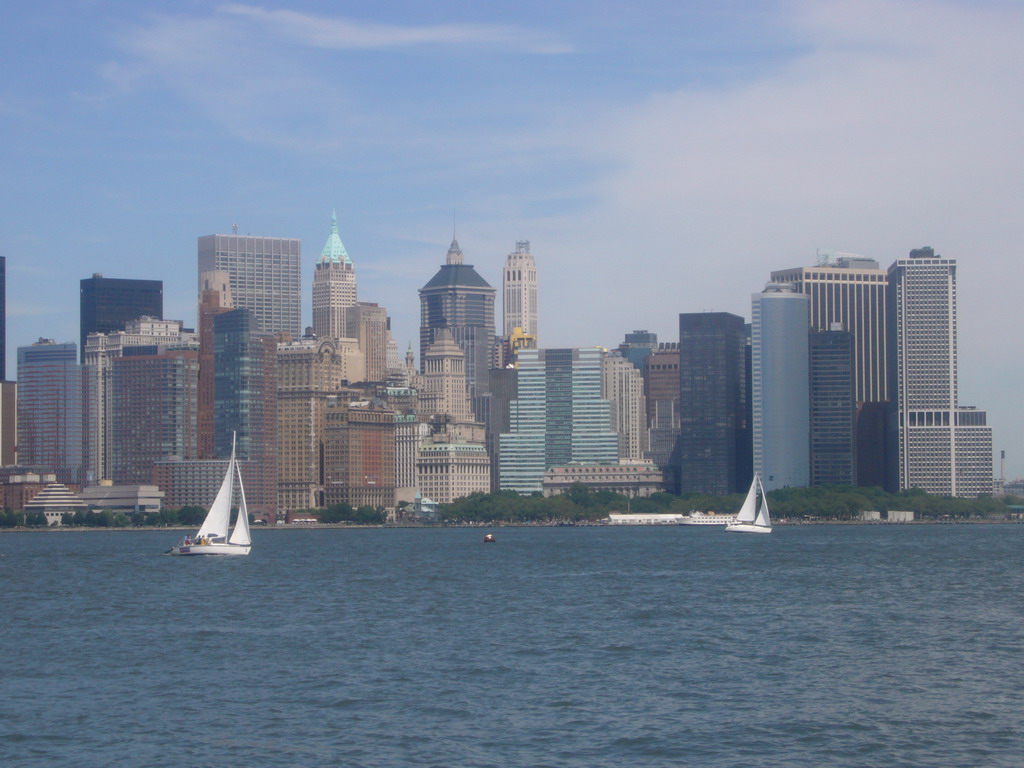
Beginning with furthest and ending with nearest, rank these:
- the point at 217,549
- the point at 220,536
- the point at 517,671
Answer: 1. the point at 220,536
2. the point at 217,549
3. the point at 517,671

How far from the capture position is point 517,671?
195 feet

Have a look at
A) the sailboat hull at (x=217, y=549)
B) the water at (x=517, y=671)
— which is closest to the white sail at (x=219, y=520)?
the sailboat hull at (x=217, y=549)

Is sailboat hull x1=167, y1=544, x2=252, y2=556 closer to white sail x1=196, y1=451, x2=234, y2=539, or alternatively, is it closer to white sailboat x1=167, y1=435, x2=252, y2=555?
white sailboat x1=167, y1=435, x2=252, y2=555

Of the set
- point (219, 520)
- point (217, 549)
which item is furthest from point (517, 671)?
point (219, 520)

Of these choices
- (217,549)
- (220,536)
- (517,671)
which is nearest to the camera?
(517,671)

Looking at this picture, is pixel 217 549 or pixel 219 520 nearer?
pixel 217 549

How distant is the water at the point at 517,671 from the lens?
151 feet

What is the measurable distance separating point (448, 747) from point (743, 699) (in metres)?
11.3

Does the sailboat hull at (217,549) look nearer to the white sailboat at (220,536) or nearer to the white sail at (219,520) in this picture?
the white sailboat at (220,536)

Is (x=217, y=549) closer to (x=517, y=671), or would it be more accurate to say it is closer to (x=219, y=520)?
(x=219, y=520)

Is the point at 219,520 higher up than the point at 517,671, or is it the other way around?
the point at 219,520

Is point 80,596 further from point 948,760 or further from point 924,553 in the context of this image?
point 924,553

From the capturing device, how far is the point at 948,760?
43.9 m

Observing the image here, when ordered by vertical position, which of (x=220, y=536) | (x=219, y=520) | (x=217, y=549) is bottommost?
(x=217, y=549)
